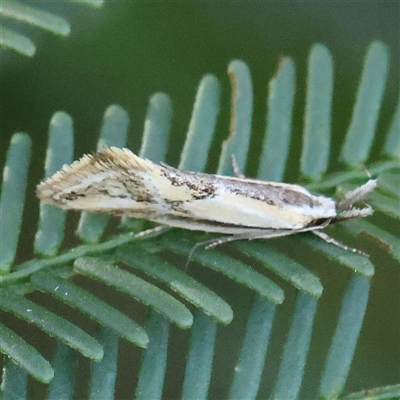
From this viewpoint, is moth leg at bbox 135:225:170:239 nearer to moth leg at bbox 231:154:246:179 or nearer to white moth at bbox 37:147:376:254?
white moth at bbox 37:147:376:254

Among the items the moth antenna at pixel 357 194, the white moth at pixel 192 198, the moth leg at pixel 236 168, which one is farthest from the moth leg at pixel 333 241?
the moth leg at pixel 236 168

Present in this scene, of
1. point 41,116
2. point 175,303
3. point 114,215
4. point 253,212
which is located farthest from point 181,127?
point 175,303

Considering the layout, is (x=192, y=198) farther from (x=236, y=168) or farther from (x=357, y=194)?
(x=357, y=194)

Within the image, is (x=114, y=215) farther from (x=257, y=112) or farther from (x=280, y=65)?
(x=257, y=112)

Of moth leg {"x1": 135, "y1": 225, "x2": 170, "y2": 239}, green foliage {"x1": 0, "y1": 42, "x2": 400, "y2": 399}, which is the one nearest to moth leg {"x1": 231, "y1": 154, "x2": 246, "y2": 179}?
green foliage {"x1": 0, "y1": 42, "x2": 400, "y2": 399}

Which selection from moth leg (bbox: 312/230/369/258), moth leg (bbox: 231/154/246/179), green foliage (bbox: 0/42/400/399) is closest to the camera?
green foliage (bbox: 0/42/400/399)
